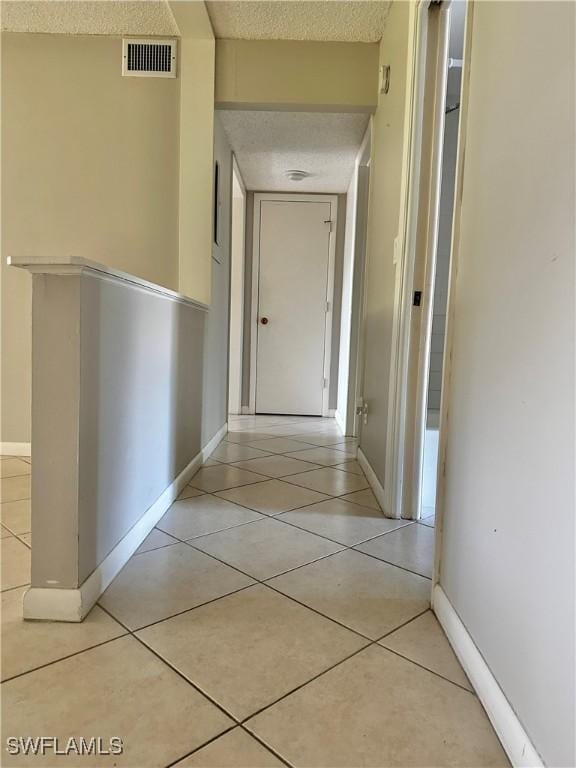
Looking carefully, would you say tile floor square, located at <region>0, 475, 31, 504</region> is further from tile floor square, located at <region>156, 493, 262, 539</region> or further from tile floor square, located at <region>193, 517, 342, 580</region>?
tile floor square, located at <region>193, 517, 342, 580</region>

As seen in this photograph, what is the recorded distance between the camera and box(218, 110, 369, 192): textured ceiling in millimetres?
2994

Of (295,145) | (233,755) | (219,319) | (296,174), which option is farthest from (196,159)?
(233,755)

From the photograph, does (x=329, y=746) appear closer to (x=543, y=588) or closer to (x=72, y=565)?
(x=543, y=588)

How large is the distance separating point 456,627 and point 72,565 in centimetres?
90

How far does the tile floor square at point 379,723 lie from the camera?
0.83m

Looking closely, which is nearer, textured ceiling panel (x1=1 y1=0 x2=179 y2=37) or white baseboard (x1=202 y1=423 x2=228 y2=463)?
textured ceiling panel (x1=1 y1=0 x2=179 y2=37)

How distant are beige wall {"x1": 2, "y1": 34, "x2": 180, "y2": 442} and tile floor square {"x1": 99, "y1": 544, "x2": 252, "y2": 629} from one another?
1614 mm

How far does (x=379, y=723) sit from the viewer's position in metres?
0.90

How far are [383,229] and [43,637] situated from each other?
6.75ft

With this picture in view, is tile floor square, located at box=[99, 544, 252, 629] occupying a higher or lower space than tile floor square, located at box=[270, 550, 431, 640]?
higher

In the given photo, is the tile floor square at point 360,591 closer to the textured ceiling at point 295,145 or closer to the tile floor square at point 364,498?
the tile floor square at point 364,498

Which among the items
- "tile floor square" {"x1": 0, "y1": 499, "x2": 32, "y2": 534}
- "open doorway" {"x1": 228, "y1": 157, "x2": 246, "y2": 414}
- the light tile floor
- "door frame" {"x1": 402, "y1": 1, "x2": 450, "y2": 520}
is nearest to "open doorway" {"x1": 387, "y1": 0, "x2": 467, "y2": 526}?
"door frame" {"x1": 402, "y1": 1, "x2": 450, "y2": 520}
